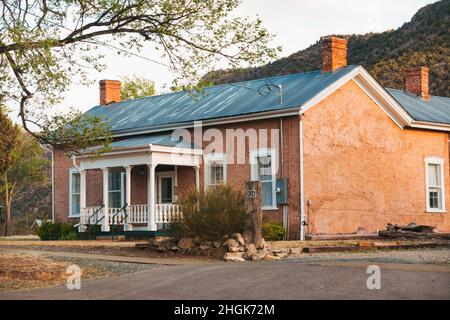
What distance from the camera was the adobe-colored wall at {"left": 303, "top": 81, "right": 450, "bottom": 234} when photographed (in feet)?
86.2

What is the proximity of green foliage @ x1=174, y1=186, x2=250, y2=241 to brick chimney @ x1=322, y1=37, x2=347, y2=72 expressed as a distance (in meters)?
10.1

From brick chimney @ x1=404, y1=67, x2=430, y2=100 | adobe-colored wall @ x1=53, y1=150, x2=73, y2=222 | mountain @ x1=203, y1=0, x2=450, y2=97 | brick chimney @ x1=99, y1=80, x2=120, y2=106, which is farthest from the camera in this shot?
mountain @ x1=203, y1=0, x2=450, y2=97

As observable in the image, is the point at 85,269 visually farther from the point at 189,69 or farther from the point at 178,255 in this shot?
the point at 189,69

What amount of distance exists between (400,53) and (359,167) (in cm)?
3440

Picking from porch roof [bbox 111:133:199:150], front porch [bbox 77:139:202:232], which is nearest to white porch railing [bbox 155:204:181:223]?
front porch [bbox 77:139:202:232]

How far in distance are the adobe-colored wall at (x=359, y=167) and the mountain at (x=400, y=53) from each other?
22780mm

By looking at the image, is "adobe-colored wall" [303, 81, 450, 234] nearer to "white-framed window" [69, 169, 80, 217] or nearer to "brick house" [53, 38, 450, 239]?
"brick house" [53, 38, 450, 239]

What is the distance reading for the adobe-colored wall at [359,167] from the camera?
26.3 m

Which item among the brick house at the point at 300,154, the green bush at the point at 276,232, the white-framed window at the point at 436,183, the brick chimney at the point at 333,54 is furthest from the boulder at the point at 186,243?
the white-framed window at the point at 436,183

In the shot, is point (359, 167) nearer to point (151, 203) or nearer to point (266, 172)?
point (266, 172)

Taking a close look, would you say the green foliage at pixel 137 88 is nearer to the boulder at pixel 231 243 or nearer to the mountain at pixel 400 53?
the mountain at pixel 400 53

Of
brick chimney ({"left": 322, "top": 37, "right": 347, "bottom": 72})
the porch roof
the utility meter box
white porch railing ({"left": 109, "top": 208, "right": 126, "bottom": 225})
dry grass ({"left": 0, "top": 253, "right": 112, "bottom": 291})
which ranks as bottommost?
dry grass ({"left": 0, "top": 253, "right": 112, "bottom": 291})

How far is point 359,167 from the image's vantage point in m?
27.8

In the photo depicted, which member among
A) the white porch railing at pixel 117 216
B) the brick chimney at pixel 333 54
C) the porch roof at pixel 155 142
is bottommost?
the white porch railing at pixel 117 216
